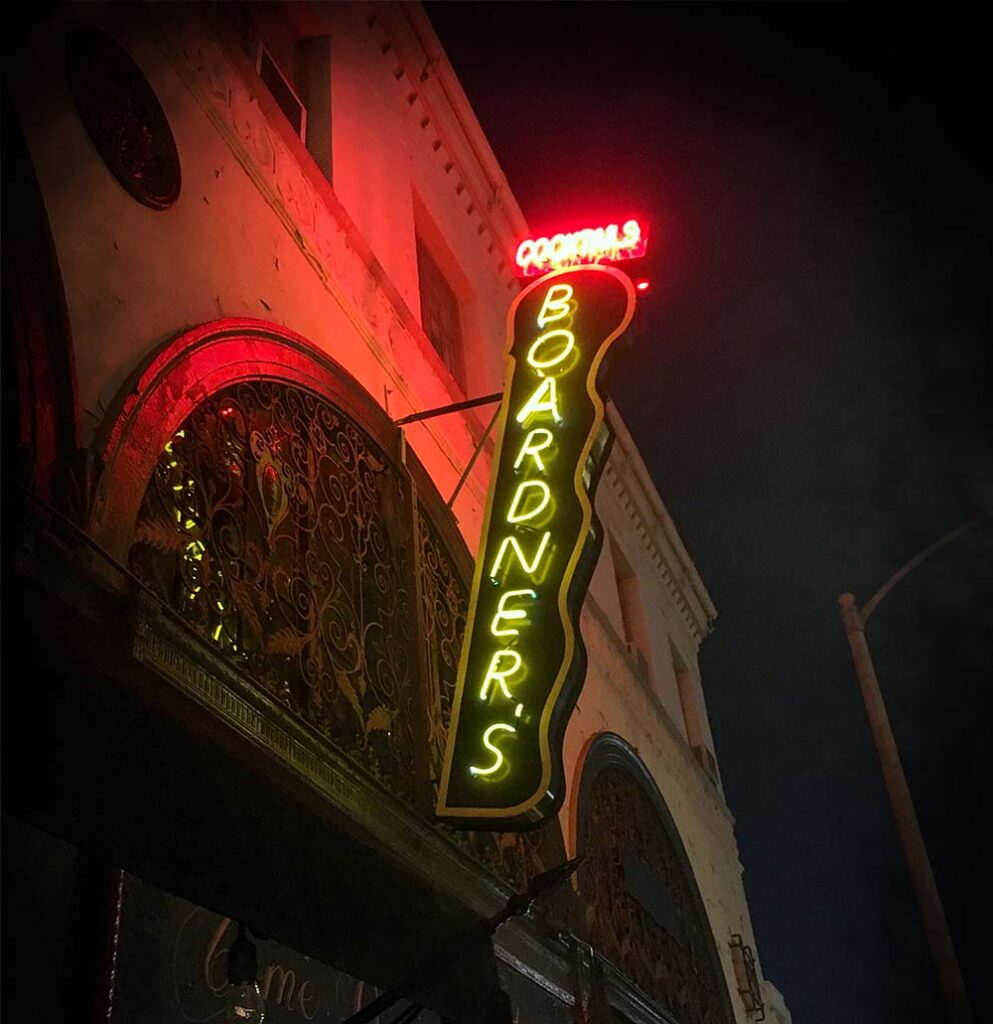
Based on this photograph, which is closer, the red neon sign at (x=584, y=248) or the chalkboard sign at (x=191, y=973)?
the chalkboard sign at (x=191, y=973)

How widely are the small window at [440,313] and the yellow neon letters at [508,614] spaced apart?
481 centimetres

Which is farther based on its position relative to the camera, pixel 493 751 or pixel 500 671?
pixel 500 671

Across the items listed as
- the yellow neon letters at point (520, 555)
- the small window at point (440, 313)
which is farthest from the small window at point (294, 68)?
the yellow neon letters at point (520, 555)

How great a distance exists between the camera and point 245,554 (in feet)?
19.3

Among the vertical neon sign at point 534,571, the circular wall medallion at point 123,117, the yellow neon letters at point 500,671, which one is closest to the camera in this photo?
the circular wall medallion at point 123,117

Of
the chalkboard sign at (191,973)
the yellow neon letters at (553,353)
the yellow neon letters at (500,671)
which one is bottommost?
the chalkboard sign at (191,973)

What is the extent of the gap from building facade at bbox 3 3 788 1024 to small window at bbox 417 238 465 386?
0.09 meters

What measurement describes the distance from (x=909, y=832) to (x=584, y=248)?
6558mm

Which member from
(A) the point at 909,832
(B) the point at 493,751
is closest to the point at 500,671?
(B) the point at 493,751

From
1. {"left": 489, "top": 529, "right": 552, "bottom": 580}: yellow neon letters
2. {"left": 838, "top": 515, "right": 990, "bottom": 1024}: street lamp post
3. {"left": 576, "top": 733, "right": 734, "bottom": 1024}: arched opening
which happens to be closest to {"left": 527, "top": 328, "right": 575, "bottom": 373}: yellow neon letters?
{"left": 489, "top": 529, "right": 552, "bottom": 580}: yellow neon letters

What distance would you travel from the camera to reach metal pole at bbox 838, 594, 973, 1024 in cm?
891

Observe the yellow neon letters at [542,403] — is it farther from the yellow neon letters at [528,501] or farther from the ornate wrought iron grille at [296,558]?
the ornate wrought iron grille at [296,558]

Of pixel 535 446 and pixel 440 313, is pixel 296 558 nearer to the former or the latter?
pixel 535 446

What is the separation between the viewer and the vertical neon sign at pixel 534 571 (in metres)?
6.05
